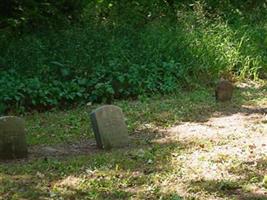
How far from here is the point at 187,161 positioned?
607 cm

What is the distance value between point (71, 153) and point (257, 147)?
2156 millimetres

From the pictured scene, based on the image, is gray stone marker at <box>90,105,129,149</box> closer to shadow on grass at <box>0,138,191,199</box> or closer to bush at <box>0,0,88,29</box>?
shadow on grass at <box>0,138,191,199</box>

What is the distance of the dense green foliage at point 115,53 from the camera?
30.2 ft

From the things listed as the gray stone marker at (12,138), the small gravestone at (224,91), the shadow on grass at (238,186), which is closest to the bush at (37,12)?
the small gravestone at (224,91)

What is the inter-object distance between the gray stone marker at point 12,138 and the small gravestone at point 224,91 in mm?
3739

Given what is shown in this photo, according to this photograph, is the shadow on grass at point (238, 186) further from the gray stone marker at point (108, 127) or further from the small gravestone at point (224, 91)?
the small gravestone at point (224, 91)

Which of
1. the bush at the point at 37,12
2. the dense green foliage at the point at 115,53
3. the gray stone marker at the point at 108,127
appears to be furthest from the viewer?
the bush at the point at 37,12

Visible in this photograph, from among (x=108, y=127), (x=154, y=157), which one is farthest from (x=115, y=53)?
(x=154, y=157)

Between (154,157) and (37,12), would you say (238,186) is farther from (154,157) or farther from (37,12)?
(37,12)

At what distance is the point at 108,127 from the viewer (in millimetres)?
6641

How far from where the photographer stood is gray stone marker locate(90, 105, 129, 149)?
657cm

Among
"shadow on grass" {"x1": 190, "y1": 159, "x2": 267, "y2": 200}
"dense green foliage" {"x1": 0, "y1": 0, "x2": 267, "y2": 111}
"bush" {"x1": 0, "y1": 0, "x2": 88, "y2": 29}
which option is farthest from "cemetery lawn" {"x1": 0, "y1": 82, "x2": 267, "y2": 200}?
"bush" {"x1": 0, "y1": 0, "x2": 88, "y2": 29}

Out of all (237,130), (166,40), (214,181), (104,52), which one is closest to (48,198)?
(214,181)

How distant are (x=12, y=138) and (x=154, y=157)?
157cm
